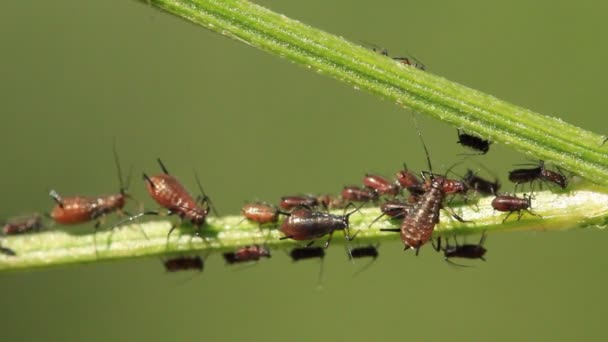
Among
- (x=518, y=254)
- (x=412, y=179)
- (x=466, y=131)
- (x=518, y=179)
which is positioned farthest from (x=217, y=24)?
(x=518, y=254)

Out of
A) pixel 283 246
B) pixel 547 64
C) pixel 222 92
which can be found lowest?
pixel 283 246

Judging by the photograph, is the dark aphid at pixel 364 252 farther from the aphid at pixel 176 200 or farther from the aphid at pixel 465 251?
the aphid at pixel 176 200

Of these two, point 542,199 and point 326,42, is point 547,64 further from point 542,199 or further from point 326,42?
point 326,42

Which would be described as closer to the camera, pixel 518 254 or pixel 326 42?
pixel 326 42

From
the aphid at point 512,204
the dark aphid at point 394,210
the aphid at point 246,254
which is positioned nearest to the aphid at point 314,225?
the dark aphid at point 394,210

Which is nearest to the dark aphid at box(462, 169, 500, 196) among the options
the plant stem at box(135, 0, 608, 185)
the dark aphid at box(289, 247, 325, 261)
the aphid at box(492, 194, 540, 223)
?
the aphid at box(492, 194, 540, 223)

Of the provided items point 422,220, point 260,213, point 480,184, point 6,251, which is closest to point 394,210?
point 422,220
